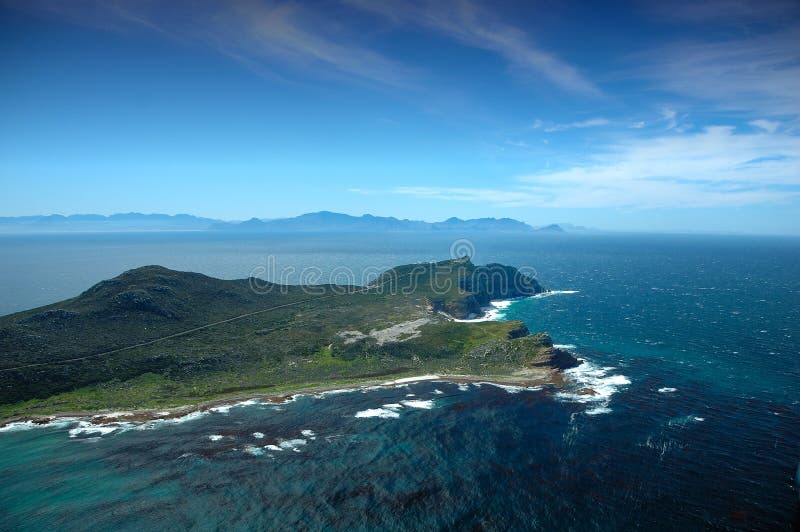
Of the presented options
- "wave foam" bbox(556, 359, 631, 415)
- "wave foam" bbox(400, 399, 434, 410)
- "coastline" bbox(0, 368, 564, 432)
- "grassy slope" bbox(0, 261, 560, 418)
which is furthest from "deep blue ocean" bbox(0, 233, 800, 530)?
"grassy slope" bbox(0, 261, 560, 418)

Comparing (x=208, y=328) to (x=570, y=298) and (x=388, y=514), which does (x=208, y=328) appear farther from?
(x=570, y=298)

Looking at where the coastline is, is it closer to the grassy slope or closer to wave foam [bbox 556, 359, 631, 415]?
the grassy slope

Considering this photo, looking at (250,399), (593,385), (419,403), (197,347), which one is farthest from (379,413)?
(197,347)

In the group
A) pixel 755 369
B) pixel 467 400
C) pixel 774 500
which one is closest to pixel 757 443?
pixel 774 500

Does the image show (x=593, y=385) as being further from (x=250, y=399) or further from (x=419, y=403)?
(x=250, y=399)

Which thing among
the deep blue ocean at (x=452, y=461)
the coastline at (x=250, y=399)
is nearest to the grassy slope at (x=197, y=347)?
the coastline at (x=250, y=399)

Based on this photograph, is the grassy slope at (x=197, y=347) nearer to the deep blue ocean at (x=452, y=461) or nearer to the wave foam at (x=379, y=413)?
the deep blue ocean at (x=452, y=461)
